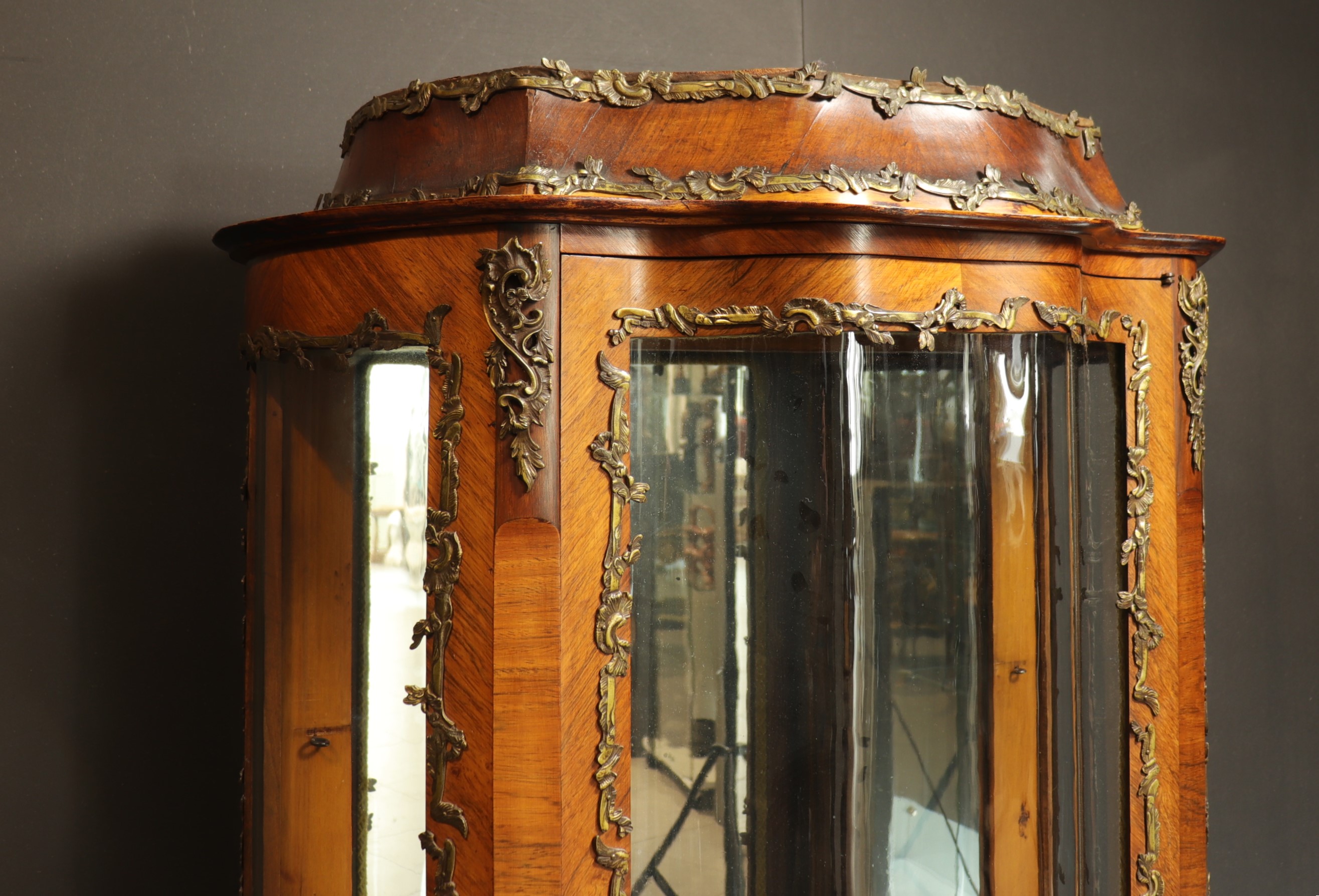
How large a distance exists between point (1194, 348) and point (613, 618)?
3.35ft

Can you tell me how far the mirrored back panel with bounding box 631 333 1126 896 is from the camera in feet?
4.56

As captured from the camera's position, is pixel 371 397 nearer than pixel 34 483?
Yes

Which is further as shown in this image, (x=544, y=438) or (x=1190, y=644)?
(x=1190, y=644)

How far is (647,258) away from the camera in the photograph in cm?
137

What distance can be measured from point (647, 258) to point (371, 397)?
15.7 inches

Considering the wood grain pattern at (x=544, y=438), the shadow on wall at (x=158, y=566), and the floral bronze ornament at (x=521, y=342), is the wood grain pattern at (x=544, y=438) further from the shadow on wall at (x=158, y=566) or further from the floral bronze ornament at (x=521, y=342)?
the shadow on wall at (x=158, y=566)

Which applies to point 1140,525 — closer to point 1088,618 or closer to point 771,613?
point 1088,618

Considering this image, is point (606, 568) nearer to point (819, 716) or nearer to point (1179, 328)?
point (819, 716)

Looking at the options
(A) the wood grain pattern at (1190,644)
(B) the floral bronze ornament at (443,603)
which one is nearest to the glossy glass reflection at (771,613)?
(B) the floral bronze ornament at (443,603)

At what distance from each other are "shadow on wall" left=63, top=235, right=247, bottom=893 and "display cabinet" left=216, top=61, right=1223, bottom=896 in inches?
21.8

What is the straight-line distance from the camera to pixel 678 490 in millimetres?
1392

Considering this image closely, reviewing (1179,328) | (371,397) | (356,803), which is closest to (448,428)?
(371,397)

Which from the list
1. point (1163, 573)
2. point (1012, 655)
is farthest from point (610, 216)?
point (1163, 573)

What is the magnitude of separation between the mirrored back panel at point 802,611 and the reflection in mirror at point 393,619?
275mm
